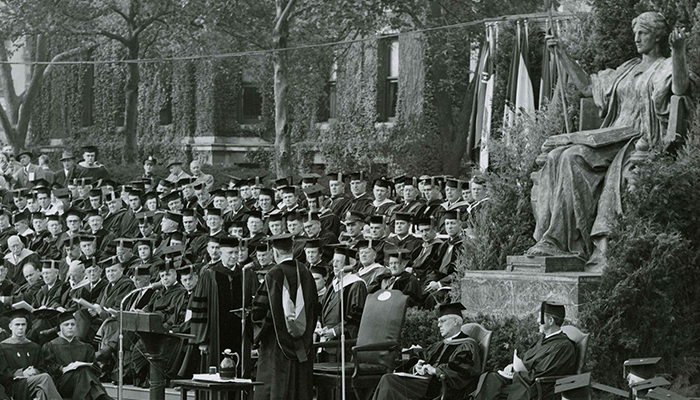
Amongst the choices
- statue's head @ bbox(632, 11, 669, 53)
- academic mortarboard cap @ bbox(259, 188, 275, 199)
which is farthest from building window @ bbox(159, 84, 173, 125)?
statue's head @ bbox(632, 11, 669, 53)

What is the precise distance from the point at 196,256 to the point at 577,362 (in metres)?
7.78

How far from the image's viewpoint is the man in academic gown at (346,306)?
14.4m

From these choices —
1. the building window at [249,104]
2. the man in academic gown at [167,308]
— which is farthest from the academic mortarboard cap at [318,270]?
the building window at [249,104]

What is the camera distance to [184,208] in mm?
21625

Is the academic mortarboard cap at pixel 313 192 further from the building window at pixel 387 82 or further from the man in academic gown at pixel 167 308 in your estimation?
the building window at pixel 387 82

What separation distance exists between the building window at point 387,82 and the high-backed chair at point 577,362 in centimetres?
1838

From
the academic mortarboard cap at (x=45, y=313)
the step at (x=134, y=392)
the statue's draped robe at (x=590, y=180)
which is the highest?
the statue's draped robe at (x=590, y=180)

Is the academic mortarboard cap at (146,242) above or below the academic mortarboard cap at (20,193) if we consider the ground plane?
below

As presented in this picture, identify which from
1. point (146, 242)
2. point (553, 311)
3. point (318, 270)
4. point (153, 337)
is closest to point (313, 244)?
point (318, 270)

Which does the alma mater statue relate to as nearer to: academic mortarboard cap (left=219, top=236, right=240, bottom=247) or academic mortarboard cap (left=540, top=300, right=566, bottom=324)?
academic mortarboard cap (left=540, top=300, right=566, bottom=324)

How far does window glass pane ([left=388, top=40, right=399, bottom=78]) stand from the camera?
29734mm

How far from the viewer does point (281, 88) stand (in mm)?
25078

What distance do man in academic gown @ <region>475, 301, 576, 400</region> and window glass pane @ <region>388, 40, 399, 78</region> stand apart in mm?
18267

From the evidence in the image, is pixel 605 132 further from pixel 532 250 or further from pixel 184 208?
pixel 184 208
